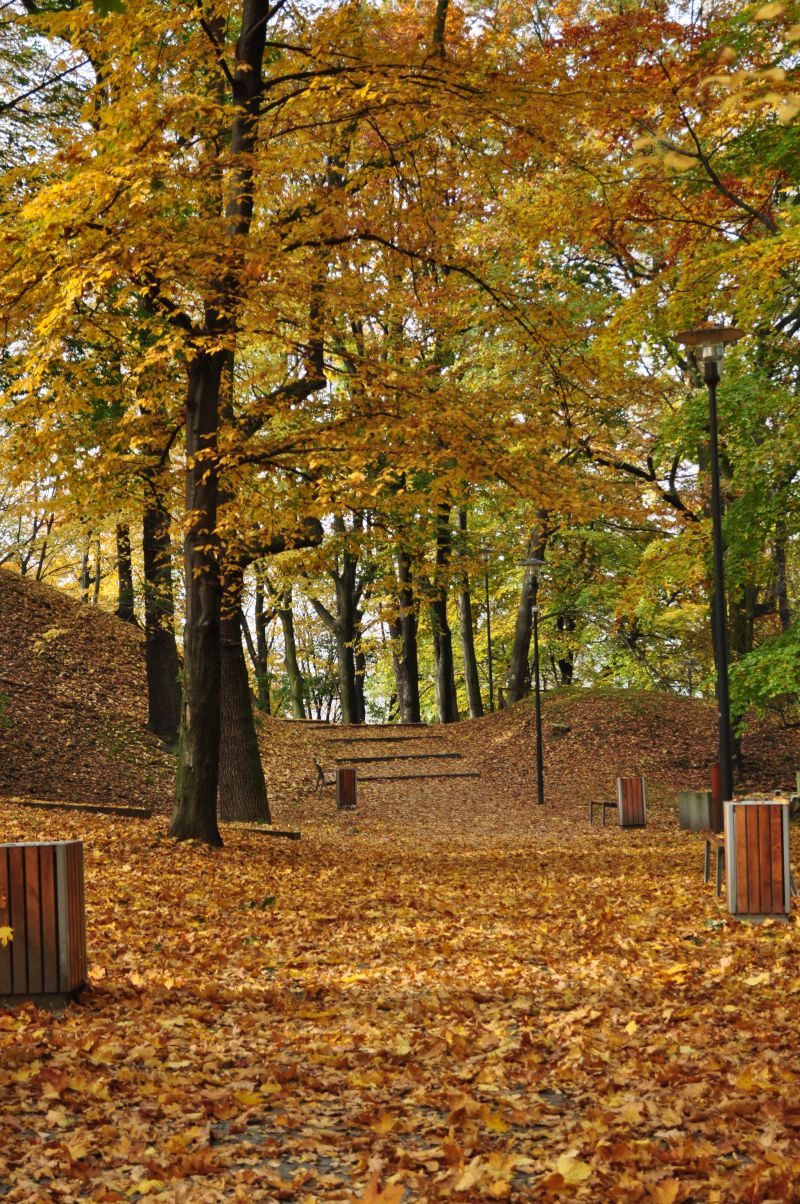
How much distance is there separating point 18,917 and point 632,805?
529 inches

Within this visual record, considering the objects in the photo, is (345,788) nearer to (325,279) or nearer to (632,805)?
(632,805)

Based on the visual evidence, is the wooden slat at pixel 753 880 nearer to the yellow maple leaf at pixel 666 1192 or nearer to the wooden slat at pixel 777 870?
the wooden slat at pixel 777 870

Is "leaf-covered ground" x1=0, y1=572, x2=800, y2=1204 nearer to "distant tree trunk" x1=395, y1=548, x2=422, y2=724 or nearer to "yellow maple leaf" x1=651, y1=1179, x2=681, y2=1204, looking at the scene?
"yellow maple leaf" x1=651, y1=1179, x2=681, y2=1204

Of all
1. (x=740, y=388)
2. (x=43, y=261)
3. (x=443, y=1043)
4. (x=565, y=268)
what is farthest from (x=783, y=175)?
(x=443, y=1043)

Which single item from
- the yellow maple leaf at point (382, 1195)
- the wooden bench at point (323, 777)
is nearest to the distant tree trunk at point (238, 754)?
the wooden bench at point (323, 777)

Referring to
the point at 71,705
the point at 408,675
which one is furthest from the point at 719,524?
the point at 408,675

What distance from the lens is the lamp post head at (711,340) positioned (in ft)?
38.8

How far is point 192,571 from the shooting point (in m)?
11.6

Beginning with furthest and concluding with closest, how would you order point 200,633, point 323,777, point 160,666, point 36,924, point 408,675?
point 408,675 → point 323,777 → point 160,666 → point 200,633 → point 36,924

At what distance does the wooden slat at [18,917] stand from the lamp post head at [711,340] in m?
8.80

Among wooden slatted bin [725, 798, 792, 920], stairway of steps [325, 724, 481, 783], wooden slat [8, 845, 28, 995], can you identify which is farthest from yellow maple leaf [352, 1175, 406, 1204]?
stairway of steps [325, 724, 481, 783]

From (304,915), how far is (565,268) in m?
16.6

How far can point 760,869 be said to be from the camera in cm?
846

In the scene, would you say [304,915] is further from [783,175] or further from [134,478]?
[783,175]
